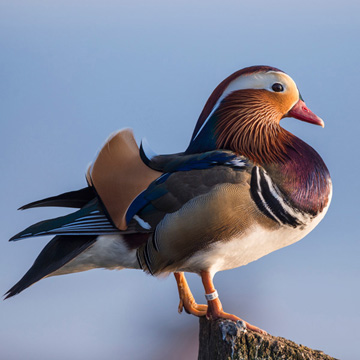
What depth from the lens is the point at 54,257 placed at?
119 inches

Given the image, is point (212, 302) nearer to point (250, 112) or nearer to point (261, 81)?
point (250, 112)

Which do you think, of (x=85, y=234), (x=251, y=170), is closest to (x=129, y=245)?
(x=85, y=234)

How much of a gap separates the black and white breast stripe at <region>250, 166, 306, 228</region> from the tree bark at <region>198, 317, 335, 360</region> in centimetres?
54

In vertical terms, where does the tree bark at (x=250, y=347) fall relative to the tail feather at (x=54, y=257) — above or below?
below

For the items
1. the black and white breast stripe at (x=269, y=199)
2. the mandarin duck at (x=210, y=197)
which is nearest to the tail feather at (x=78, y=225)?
the mandarin duck at (x=210, y=197)

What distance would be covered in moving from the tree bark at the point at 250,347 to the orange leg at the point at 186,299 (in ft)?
1.51

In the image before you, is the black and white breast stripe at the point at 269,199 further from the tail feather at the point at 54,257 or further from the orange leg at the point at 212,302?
the tail feather at the point at 54,257

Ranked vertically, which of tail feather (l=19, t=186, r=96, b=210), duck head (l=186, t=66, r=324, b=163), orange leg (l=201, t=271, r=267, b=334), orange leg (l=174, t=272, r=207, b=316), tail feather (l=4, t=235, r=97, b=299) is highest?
duck head (l=186, t=66, r=324, b=163)

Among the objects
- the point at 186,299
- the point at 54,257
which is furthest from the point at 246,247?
the point at 54,257

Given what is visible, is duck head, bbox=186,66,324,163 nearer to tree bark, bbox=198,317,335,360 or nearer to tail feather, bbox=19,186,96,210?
tail feather, bbox=19,186,96,210

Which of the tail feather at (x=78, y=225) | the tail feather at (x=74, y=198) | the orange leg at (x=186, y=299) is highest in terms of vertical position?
Answer: the tail feather at (x=74, y=198)

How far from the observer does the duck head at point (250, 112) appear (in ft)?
9.97

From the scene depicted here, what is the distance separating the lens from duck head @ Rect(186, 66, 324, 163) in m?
3.04

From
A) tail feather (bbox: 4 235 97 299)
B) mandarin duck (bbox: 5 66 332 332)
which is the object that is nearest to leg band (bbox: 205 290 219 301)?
mandarin duck (bbox: 5 66 332 332)
